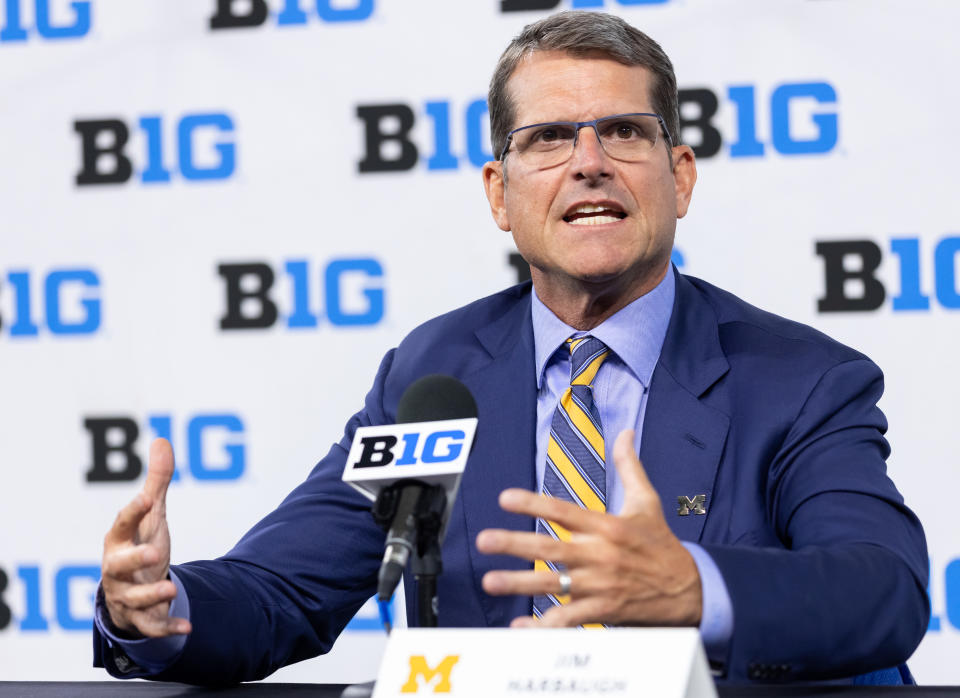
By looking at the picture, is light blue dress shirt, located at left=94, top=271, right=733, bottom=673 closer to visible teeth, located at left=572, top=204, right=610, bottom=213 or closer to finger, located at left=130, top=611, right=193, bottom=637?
visible teeth, located at left=572, top=204, right=610, bottom=213

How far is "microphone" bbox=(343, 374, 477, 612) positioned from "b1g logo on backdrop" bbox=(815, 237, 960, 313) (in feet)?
5.49

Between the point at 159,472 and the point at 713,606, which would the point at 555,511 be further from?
the point at 159,472

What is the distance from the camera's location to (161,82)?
3.01 metres

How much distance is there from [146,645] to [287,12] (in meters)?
1.93

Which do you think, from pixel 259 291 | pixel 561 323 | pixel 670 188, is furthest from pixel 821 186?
pixel 259 291

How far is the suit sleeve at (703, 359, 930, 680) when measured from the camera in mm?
1313

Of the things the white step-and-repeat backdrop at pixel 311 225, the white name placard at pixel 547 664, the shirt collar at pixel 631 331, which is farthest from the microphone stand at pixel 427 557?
the white step-and-repeat backdrop at pixel 311 225

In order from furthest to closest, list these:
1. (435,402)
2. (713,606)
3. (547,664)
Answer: (435,402)
(713,606)
(547,664)

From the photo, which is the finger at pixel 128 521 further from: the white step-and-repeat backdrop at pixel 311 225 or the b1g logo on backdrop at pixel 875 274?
the b1g logo on backdrop at pixel 875 274

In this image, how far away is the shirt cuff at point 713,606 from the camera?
4.16 feet

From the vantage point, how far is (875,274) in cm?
266

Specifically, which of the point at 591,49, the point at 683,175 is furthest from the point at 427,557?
the point at 683,175

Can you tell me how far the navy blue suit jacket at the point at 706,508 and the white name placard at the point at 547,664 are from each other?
0.35 metres

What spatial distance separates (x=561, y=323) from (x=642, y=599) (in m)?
0.84
